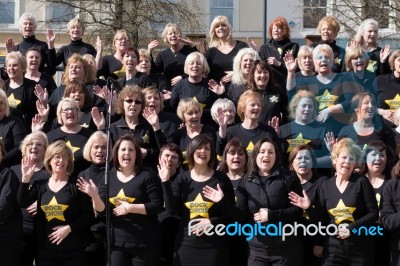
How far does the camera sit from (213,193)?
25.8 ft

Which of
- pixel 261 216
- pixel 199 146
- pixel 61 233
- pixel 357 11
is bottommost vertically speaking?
pixel 61 233

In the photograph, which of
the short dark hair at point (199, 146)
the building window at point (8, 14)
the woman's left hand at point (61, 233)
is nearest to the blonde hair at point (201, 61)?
the short dark hair at point (199, 146)

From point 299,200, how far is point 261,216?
0.37 meters

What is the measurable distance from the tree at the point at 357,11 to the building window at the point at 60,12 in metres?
7.45

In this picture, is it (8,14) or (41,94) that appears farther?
(8,14)

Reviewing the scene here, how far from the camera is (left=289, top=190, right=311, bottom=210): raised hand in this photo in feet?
25.6

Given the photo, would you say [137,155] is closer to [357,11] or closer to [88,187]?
[88,187]

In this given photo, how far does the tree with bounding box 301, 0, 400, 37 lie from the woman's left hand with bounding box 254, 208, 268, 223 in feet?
→ 54.8

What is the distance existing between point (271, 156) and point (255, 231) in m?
0.70

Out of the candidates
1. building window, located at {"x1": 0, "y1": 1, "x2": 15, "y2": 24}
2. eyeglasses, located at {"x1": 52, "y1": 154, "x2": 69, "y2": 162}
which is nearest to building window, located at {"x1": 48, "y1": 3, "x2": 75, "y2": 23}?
building window, located at {"x1": 0, "y1": 1, "x2": 15, "y2": 24}

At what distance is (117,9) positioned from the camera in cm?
2631

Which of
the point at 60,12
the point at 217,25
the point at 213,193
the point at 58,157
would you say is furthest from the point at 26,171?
the point at 60,12

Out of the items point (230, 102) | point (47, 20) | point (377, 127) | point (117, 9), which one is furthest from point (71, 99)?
point (47, 20)

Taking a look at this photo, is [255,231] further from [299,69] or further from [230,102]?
[299,69]
